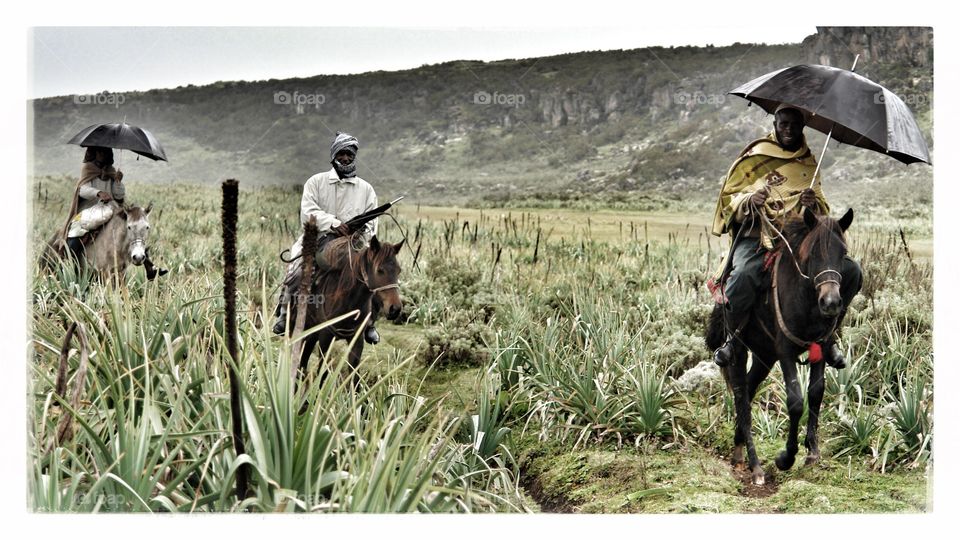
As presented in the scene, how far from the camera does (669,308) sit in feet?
22.0

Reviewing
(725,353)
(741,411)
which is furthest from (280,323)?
(741,411)

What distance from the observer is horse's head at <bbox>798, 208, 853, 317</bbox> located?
218 inches

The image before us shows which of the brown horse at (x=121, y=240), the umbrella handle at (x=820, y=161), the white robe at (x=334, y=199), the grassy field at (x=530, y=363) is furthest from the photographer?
the brown horse at (x=121, y=240)

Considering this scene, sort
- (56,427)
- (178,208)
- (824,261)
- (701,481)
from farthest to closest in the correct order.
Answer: (178,208), (701,481), (824,261), (56,427)

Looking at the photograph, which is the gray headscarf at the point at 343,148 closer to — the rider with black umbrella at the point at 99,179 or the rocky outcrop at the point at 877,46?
the rider with black umbrella at the point at 99,179

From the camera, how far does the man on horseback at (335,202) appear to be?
6707 millimetres

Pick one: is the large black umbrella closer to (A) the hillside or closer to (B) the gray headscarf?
(A) the hillside

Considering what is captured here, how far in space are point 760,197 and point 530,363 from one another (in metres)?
1.97

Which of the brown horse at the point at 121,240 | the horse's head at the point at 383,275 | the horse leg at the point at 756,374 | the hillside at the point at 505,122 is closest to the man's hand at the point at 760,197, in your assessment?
the hillside at the point at 505,122

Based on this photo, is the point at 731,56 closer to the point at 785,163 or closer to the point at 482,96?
the point at 785,163

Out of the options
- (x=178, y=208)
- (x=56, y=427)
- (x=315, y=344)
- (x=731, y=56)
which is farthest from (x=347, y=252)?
(x=731, y=56)

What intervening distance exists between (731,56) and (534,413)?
295cm

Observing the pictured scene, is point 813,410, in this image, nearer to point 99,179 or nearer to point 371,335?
point 371,335

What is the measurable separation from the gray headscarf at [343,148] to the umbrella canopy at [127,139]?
4.12 ft
